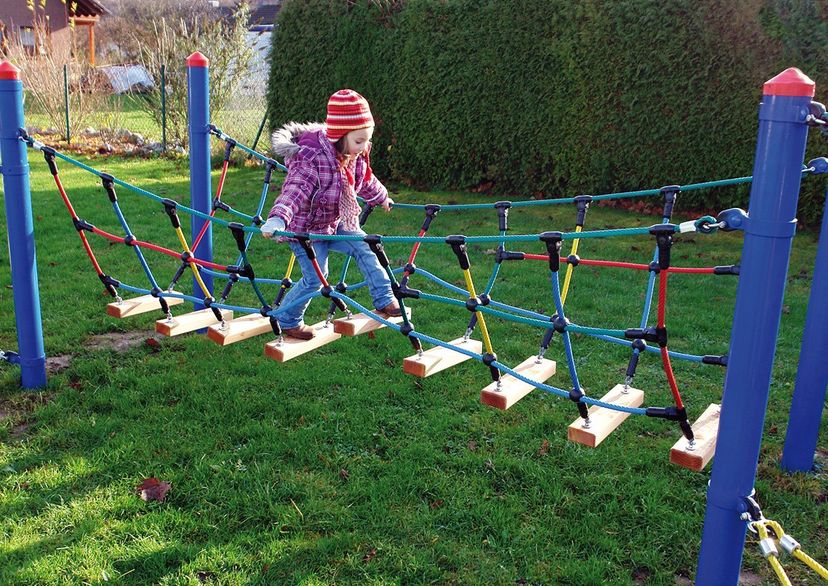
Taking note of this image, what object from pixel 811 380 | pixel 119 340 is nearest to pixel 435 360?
pixel 811 380

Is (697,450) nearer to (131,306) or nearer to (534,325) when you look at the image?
(534,325)

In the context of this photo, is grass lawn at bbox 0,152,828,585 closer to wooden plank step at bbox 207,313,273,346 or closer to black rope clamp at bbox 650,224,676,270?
wooden plank step at bbox 207,313,273,346

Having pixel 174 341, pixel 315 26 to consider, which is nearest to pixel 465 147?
pixel 315 26

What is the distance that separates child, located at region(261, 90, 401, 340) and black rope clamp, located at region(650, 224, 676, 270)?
1606 mm

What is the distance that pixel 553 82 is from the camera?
902 centimetres

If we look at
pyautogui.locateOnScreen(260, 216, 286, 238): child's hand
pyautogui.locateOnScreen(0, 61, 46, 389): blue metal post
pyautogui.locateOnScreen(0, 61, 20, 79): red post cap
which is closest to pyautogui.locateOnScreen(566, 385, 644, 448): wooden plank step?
pyautogui.locateOnScreen(260, 216, 286, 238): child's hand

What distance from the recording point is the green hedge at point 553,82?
25.3 feet

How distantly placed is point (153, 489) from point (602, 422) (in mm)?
1891

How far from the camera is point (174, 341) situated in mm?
4918

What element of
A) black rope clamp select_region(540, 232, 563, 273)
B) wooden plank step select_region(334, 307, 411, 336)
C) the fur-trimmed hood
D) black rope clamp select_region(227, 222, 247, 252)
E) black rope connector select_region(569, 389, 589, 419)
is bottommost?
wooden plank step select_region(334, 307, 411, 336)

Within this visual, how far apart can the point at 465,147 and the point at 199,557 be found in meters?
7.91

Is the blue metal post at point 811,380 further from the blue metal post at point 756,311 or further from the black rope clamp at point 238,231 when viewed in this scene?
the black rope clamp at point 238,231

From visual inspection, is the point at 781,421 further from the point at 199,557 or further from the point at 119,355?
the point at 119,355

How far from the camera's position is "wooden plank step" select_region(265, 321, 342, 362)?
11.1 ft
